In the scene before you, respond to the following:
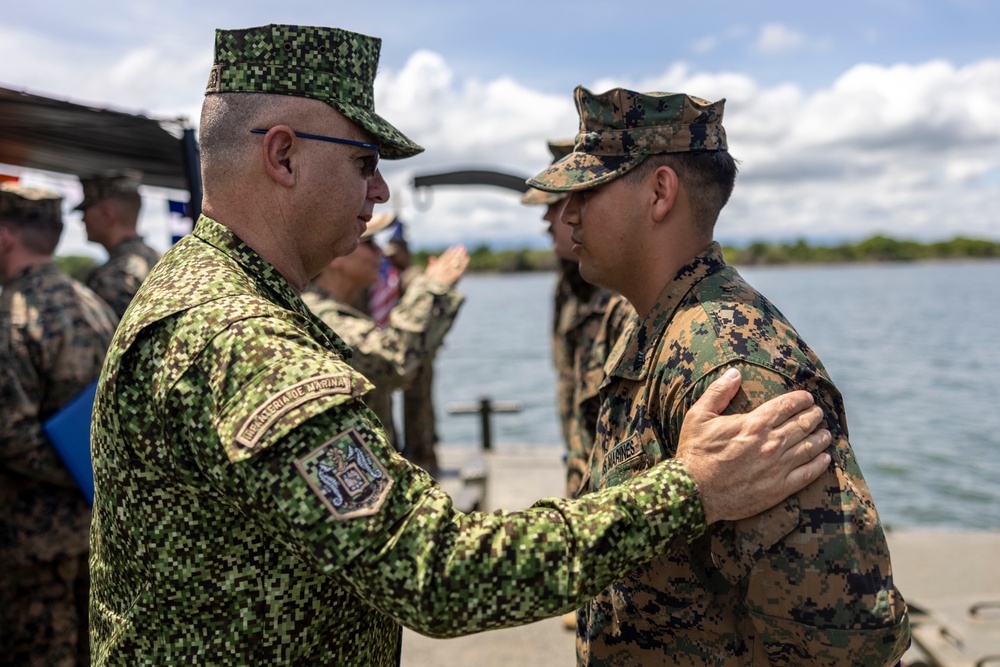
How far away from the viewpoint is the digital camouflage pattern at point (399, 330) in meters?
4.54

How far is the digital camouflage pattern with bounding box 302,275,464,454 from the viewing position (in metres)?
4.54

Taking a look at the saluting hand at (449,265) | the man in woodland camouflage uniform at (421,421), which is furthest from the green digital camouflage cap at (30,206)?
the man in woodland camouflage uniform at (421,421)

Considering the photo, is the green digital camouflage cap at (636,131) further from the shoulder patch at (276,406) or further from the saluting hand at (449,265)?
the saluting hand at (449,265)

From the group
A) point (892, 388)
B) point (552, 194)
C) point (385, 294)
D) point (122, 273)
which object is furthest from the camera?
point (892, 388)

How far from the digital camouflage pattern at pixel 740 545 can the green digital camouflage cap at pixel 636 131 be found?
0.35 metres

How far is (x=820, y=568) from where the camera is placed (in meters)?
1.84

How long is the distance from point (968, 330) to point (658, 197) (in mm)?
45403

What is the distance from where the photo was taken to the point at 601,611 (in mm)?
2305

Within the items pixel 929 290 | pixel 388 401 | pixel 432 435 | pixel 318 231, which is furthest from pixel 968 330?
pixel 318 231

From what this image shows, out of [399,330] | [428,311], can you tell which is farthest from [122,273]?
[428,311]

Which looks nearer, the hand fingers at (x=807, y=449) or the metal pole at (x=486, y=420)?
the hand fingers at (x=807, y=449)

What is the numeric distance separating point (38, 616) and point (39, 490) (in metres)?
0.68

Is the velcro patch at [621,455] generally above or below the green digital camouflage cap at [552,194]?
below

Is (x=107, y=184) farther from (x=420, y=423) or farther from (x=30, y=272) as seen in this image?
(x=420, y=423)
